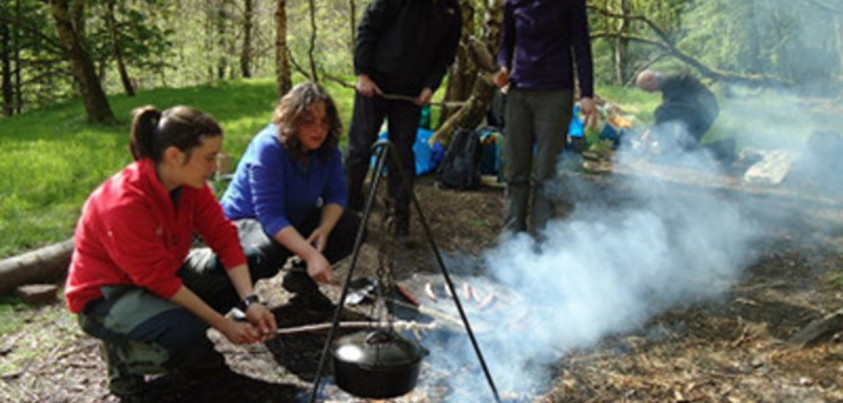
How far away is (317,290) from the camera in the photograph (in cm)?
342

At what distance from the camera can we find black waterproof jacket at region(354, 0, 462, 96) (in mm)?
4328

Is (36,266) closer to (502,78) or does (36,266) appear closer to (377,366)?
(377,366)

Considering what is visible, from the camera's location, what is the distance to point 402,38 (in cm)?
434

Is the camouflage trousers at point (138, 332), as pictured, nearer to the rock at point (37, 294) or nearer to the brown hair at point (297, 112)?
the brown hair at point (297, 112)

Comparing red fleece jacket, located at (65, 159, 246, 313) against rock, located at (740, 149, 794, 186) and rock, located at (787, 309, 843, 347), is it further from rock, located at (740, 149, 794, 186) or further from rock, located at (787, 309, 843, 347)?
rock, located at (740, 149, 794, 186)

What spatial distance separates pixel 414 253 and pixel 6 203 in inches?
127

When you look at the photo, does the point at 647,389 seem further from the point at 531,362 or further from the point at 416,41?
the point at 416,41

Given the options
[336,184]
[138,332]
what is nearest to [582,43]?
[336,184]

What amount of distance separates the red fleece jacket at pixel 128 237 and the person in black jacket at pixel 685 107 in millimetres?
7384

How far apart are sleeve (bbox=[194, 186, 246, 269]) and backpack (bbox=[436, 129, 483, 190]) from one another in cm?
394

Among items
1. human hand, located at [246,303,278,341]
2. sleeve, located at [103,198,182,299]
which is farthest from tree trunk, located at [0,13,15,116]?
human hand, located at [246,303,278,341]

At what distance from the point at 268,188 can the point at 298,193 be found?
0.85ft

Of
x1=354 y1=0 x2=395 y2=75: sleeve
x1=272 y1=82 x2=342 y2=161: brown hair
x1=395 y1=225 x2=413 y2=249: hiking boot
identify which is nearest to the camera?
x1=272 y1=82 x2=342 y2=161: brown hair

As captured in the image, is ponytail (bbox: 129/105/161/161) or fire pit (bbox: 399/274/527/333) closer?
ponytail (bbox: 129/105/161/161)
